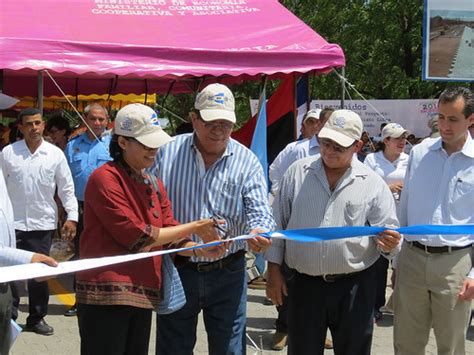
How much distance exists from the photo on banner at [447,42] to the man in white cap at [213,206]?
40.4 feet

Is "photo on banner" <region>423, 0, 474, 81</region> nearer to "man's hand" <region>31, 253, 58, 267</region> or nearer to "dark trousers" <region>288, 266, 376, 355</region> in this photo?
"dark trousers" <region>288, 266, 376, 355</region>

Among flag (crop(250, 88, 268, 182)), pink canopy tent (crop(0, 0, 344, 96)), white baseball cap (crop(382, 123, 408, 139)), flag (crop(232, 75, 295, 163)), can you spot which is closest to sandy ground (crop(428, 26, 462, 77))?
pink canopy tent (crop(0, 0, 344, 96))

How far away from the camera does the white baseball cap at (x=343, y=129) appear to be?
368 centimetres

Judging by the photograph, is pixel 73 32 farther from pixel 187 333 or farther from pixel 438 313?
pixel 438 313

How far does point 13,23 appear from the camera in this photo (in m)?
7.61

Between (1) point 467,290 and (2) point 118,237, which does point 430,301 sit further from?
(2) point 118,237

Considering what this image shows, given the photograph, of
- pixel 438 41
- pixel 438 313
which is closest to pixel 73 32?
pixel 438 313

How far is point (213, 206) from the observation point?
3.76 metres

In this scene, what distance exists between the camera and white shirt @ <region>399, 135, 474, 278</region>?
3930 millimetres

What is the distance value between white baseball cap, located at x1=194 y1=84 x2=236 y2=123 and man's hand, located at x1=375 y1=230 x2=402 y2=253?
1.04m

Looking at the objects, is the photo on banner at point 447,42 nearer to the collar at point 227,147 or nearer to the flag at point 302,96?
the flag at point 302,96

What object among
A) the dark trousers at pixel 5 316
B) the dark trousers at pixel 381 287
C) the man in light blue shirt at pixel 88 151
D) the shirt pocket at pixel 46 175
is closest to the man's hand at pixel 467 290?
the dark trousers at pixel 5 316

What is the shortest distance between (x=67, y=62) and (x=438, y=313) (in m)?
4.74

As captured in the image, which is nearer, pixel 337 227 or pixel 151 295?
pixel 151 295
